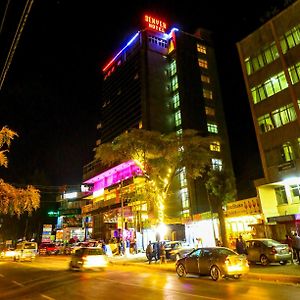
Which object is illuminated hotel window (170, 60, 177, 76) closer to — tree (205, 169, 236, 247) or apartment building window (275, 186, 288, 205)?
tree (205, 169, 236, 247)

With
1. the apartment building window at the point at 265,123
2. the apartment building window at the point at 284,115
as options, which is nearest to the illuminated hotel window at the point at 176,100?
the apartment building window at the point at 265,123

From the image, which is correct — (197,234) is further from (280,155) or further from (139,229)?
Answer: (280,155)

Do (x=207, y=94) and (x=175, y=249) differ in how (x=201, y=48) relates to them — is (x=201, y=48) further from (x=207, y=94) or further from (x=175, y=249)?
(x=175, y=249)

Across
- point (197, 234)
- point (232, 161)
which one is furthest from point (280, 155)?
point (232, 161)

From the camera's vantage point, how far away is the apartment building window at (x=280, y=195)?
2984 centimetres

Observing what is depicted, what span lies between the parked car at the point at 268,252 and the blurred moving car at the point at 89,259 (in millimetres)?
9650

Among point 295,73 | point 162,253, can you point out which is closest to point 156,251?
point 162,253

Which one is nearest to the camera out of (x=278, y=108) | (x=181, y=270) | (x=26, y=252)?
(x=181, y=270)

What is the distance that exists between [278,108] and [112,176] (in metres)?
62.6

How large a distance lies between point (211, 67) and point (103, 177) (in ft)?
133

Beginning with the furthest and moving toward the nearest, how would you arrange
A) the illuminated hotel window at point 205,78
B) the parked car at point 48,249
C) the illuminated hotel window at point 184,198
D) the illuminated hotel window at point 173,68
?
1. the illuminated hotel window at point 173,68
2. the illuminated hotel window at point 205,78
3. the illuminated hotel window at point 184,198
4. the parked car at point 48,249

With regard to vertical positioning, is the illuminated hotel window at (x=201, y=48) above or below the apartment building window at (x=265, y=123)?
above

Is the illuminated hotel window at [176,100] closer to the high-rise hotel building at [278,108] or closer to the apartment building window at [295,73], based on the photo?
the high-rise hotel building at [278,108]

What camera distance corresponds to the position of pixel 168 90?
266 feet
